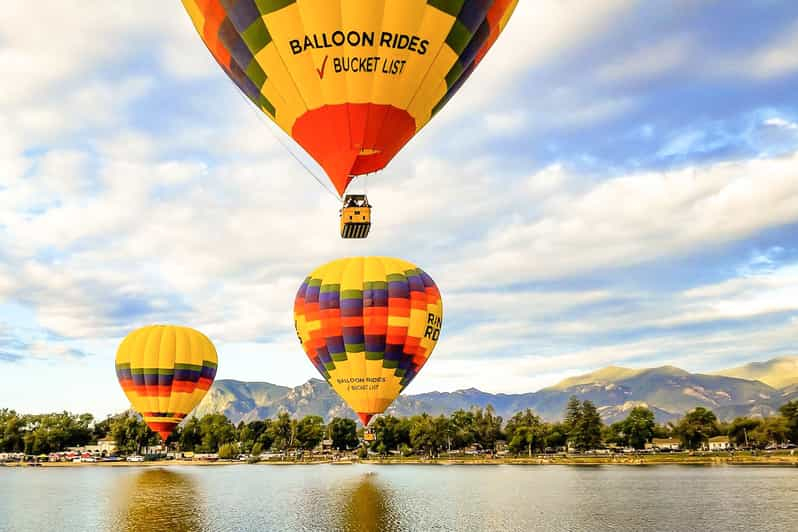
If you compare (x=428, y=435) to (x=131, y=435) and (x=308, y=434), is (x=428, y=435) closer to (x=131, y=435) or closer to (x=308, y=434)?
(x=308, y=434)

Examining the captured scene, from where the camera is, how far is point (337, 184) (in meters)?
27.3

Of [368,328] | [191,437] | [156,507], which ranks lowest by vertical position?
[156,507]

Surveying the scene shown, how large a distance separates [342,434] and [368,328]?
11963 cm

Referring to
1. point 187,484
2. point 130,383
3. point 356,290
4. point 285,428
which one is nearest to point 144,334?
point 130,383

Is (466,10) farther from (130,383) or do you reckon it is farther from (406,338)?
(130,383)

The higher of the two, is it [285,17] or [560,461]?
[285,17]

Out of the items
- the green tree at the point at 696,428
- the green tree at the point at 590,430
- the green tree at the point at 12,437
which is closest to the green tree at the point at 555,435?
the green tree at the point at 590,430

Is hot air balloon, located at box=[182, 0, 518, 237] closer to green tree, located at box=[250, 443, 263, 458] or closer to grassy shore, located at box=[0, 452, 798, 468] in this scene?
grassy shore, located at box=[0, 452, 798, 468]

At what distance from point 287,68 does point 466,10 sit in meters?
6.68

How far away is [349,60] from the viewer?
2384 centimetres

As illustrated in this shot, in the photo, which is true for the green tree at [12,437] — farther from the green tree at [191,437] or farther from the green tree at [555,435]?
the green tree at [555,435]

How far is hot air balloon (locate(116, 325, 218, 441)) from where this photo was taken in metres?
83.9

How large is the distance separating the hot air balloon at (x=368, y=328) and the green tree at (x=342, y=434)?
113 meters

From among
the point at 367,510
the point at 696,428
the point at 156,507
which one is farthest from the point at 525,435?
the point at 156,507
